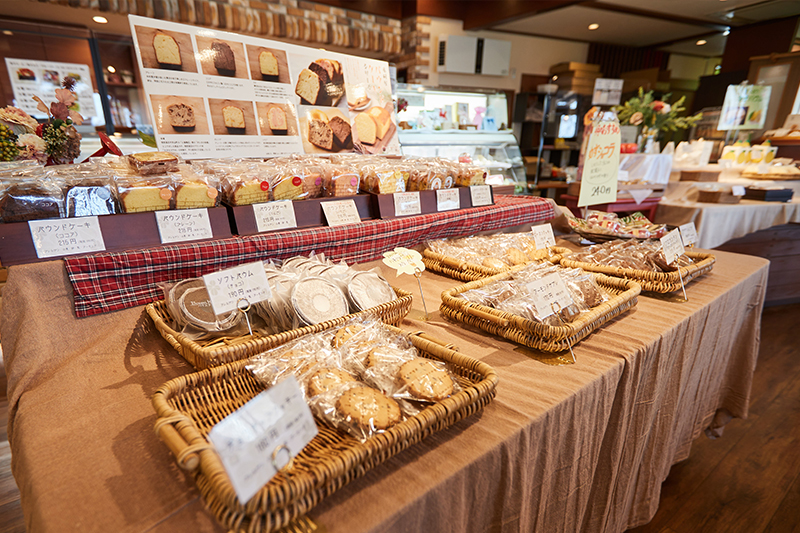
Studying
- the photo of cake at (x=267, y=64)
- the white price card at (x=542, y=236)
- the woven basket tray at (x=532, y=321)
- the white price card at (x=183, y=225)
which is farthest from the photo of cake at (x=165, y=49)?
the white price card at (x=542, y=236)

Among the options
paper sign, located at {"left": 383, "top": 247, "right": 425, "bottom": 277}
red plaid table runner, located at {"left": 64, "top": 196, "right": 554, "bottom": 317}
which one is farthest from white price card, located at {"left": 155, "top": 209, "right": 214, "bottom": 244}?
paper sign, located at {"left": 383, "top": 247, "right": 425, "bottom": 277}

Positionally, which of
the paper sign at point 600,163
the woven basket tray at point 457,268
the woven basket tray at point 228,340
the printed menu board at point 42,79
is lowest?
the woven basket tray at point 457,268

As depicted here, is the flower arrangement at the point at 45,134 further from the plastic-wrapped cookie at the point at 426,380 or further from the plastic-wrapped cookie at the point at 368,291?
the plastic-wrapped cookie at the point at 426,380

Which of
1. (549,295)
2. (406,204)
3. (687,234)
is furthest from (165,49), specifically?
(687,234)

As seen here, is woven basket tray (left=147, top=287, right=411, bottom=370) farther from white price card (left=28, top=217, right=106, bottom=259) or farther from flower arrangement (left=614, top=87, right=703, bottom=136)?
flower arrangement (left=614, top=87, right=703, bottom=136)

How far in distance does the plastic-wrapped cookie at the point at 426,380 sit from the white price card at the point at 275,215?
0.73 metres

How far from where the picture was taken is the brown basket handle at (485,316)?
109cm

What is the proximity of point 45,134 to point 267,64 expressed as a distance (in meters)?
0.82

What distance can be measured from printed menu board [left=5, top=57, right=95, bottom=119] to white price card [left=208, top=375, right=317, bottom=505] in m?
4.80

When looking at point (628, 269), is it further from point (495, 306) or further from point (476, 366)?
point (476, 366)

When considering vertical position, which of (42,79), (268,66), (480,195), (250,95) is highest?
(42,79)

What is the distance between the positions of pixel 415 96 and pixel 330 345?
399 centimetres

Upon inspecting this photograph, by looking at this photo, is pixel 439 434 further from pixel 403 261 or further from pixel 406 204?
pixel 406 204

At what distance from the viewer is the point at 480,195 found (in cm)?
198
